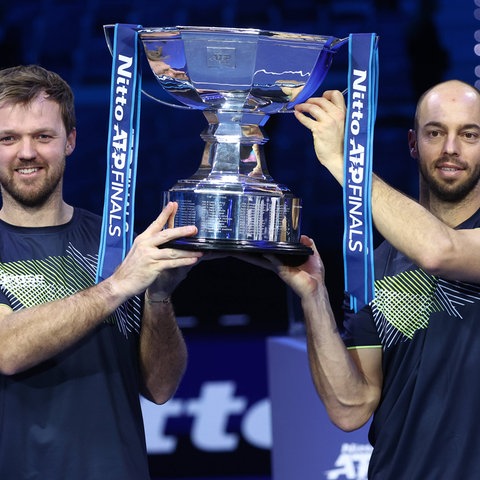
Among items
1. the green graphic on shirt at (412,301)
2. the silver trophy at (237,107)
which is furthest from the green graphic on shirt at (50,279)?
the green graphic on shirt at (412,301)

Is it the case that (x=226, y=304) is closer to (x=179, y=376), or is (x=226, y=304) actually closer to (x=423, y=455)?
(x=179, y=376)

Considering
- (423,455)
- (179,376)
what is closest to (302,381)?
(179,376)

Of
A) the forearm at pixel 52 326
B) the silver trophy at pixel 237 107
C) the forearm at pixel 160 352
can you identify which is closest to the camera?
the silver trophy at pixel 237 107

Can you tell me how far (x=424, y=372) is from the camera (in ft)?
8.55

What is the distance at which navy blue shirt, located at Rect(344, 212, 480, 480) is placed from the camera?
101 inches

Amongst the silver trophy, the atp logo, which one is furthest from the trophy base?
the atp logo

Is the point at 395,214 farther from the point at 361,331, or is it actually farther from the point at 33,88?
the point at 33,88

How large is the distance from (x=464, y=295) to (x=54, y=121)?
110cm

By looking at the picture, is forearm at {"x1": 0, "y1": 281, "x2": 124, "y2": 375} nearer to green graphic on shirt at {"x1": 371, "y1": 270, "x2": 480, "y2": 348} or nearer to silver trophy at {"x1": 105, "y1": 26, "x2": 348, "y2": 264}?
silver trophy at {"x1": 105, "y1": 26, "x2": 348, "y2": 264}

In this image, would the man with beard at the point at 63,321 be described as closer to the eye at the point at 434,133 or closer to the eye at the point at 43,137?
the eye at the point at 43,137

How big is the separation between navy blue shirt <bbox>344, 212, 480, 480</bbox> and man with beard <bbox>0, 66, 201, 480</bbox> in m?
0.53

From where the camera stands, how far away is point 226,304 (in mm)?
5438

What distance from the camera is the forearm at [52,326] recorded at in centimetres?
253

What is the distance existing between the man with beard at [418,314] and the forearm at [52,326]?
1.32ft
